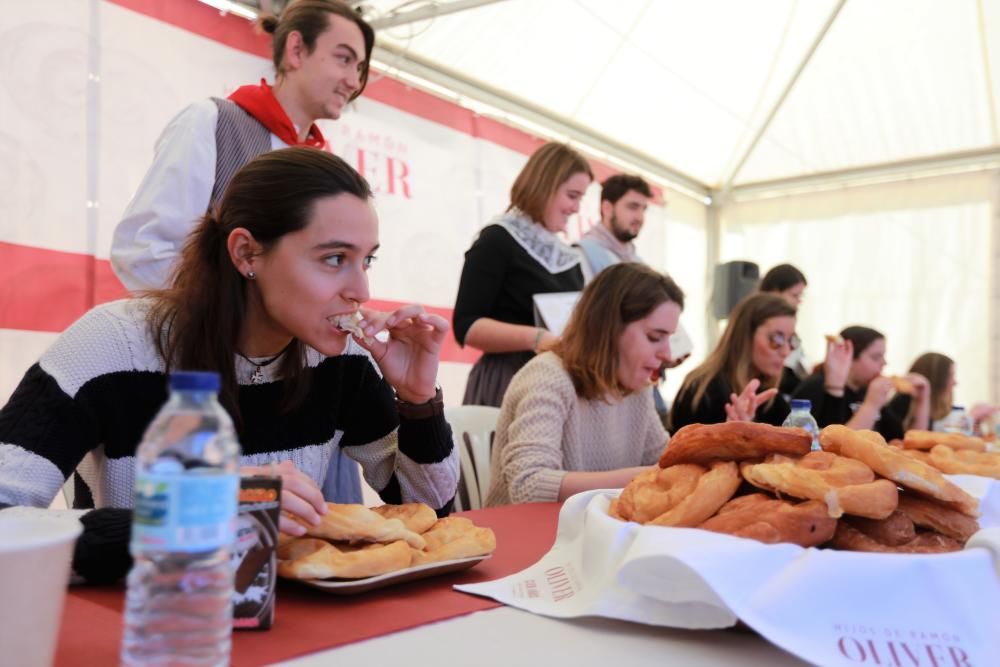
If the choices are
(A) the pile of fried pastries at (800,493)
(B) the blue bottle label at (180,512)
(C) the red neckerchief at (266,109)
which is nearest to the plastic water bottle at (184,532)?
(B) the blue bottle label at (180,512)

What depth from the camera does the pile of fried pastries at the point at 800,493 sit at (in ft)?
2.65

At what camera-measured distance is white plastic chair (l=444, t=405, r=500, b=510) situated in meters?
2.34

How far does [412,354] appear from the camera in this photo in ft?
4.77

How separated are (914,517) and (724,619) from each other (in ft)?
1.04

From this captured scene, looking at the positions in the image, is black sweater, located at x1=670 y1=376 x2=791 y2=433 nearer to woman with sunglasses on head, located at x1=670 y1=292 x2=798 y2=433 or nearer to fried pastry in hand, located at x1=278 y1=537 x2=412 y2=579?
woman with sunglasses on head, located at x1=670 y1=292 x2=798 y2=433

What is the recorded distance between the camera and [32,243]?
10.0 feet

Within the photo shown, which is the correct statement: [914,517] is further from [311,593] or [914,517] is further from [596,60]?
[596,60]

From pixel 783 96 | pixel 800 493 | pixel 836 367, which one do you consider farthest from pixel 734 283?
pixel 800 493

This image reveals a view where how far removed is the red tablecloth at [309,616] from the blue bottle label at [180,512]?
7.0 inches

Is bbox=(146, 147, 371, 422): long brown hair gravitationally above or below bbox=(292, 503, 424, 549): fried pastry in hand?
above

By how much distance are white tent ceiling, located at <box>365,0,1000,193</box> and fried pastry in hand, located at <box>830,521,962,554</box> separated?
4.22m

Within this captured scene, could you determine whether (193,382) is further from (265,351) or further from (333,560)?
(265,351)

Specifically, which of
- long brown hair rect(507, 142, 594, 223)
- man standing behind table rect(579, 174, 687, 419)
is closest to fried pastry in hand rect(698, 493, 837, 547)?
long brown hair rect(507, 142, 594, 223)

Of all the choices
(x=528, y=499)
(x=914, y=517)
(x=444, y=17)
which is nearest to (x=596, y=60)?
(x=444, y=17)
